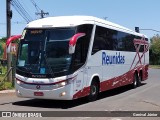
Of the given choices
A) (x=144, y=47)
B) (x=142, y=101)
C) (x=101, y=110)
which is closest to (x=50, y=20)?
(x=101, y=110)

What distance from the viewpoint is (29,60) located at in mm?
14883

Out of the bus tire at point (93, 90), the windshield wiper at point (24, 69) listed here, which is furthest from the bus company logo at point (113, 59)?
the windshield wiper at point (24, 69)

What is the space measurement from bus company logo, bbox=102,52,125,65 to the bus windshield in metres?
3.45

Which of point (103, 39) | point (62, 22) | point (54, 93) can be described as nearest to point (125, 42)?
point (103, 39)

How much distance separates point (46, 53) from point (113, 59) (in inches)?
215

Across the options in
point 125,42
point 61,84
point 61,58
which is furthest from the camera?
point 125,42

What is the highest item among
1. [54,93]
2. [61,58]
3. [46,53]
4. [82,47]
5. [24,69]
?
[82,47]

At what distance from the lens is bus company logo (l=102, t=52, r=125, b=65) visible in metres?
18.0

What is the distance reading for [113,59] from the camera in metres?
19.4

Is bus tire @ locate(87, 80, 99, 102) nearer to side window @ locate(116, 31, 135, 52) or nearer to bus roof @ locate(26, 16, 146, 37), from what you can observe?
bus roof @ locate(26, 16, 146, 37)

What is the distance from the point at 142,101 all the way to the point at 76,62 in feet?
12.7

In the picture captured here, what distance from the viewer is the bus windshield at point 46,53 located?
47.5 ft

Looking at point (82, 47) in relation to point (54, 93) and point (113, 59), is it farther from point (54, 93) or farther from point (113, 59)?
point (113, 59)

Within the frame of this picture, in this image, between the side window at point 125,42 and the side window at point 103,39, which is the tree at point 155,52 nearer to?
the side window at point 125,42
